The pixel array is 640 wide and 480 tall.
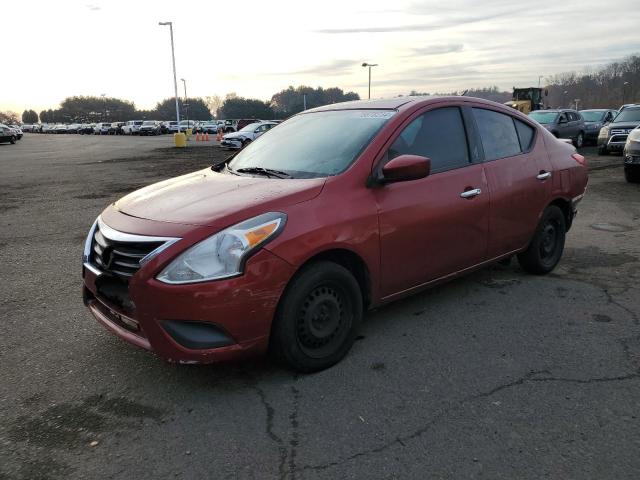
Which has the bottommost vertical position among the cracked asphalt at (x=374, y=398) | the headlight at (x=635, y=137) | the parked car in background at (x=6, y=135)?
the cracked asphalt at (x=374, y=398)

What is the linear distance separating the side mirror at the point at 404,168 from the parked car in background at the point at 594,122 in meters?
22.7

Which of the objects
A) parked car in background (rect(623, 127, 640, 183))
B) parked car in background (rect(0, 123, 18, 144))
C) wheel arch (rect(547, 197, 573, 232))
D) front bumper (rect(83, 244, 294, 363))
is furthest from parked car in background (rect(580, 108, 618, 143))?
parked car in background (rect(0, 123, 18, 144))

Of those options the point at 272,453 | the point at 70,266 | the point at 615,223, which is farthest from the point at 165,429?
the point at 615,223

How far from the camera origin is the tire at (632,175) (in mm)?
11516

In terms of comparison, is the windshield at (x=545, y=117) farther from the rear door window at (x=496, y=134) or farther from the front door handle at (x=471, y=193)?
the front door handle at (x=471, y=193)

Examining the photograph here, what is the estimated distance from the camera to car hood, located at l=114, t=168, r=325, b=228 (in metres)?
3.08

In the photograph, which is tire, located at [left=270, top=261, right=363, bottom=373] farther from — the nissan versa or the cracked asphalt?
the cracked asphalt

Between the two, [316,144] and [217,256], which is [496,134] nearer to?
[316,144]

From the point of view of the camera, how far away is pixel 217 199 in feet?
10.9

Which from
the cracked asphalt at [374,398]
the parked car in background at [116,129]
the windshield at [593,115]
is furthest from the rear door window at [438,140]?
the parked car in background at [116,129]

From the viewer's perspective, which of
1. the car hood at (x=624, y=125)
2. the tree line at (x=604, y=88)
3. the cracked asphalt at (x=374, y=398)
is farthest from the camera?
the tree line at (x=604, y=88)

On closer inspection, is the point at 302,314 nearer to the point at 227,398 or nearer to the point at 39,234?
the point at 227,398

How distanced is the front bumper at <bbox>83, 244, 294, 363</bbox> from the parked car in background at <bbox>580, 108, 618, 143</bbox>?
23.8 meters

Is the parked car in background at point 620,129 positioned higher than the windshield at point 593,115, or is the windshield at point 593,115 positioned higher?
the windshield at point 593,115
